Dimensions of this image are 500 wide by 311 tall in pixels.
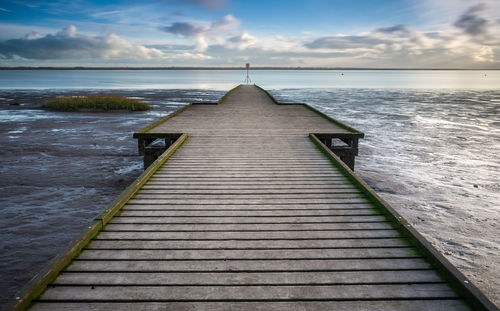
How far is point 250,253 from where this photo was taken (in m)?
3.90

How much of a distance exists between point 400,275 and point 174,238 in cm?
251

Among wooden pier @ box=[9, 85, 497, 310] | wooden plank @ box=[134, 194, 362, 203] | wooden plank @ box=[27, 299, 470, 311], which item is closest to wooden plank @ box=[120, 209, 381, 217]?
wooden pier @ box=[9, 85, 497, 310]

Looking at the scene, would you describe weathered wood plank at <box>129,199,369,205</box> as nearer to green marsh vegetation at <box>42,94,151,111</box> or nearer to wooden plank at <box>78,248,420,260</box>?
wooden plank at <box>78,248,420,260</box>

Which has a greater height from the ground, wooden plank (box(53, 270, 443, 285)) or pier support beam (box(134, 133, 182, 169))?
pier support beam (box(134, 133, 182, 169))

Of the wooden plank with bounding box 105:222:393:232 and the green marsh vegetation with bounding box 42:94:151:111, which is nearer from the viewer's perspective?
the wooden plank with bounding box 105:222:393:232

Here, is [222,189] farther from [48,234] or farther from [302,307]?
[48,234]

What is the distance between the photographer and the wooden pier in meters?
3.14

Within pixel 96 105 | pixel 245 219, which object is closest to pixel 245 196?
pixel 245 219

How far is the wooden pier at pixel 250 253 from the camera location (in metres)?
3.14

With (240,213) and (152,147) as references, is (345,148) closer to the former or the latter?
(152,147)

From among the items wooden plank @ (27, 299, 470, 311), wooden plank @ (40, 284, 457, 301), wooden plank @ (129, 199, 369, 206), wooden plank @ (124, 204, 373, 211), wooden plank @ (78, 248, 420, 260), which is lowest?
wooden plank @ (27, 299, 470, 311)

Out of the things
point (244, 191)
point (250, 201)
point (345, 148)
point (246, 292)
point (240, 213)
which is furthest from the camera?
point (345, 148)

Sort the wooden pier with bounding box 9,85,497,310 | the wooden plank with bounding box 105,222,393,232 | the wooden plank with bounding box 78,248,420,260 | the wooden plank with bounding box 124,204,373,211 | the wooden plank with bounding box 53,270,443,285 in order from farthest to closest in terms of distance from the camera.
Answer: the wooden plank with bounding box 124,204,373,211 < the wooden plank with bounding box 105,222,393,232 < the wooden plank with bounding box 78,248,420,260 < the wooden plank with bounding box 53,270,443,285 < the wooden pier with bounding box 9,85,497,310

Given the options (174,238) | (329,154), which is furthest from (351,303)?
(329,154)
